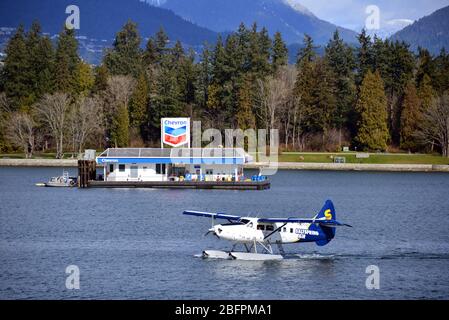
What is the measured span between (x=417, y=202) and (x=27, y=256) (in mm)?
41556

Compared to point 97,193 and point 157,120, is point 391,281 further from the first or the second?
point 157,120

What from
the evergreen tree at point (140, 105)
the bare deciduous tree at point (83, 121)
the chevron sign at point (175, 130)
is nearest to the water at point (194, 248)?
the chevron sign at point (175, 130)

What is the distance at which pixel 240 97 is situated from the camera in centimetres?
12300

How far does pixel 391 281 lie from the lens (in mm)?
39219

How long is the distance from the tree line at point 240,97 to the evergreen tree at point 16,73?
0.15 metres

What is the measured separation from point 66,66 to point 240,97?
28.7 meters

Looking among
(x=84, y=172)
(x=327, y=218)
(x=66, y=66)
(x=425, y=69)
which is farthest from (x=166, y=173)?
(x=425, y=69)

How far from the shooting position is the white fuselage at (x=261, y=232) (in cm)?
4069

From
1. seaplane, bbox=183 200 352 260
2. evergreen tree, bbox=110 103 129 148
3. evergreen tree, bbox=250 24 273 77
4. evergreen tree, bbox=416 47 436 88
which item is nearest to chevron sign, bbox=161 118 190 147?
evergreen tree, bbox=110 103 129 148

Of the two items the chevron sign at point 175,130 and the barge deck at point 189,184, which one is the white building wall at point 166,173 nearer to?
the barge deck at point 189,184

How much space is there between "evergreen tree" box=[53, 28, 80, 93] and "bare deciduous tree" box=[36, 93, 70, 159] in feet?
21.9
